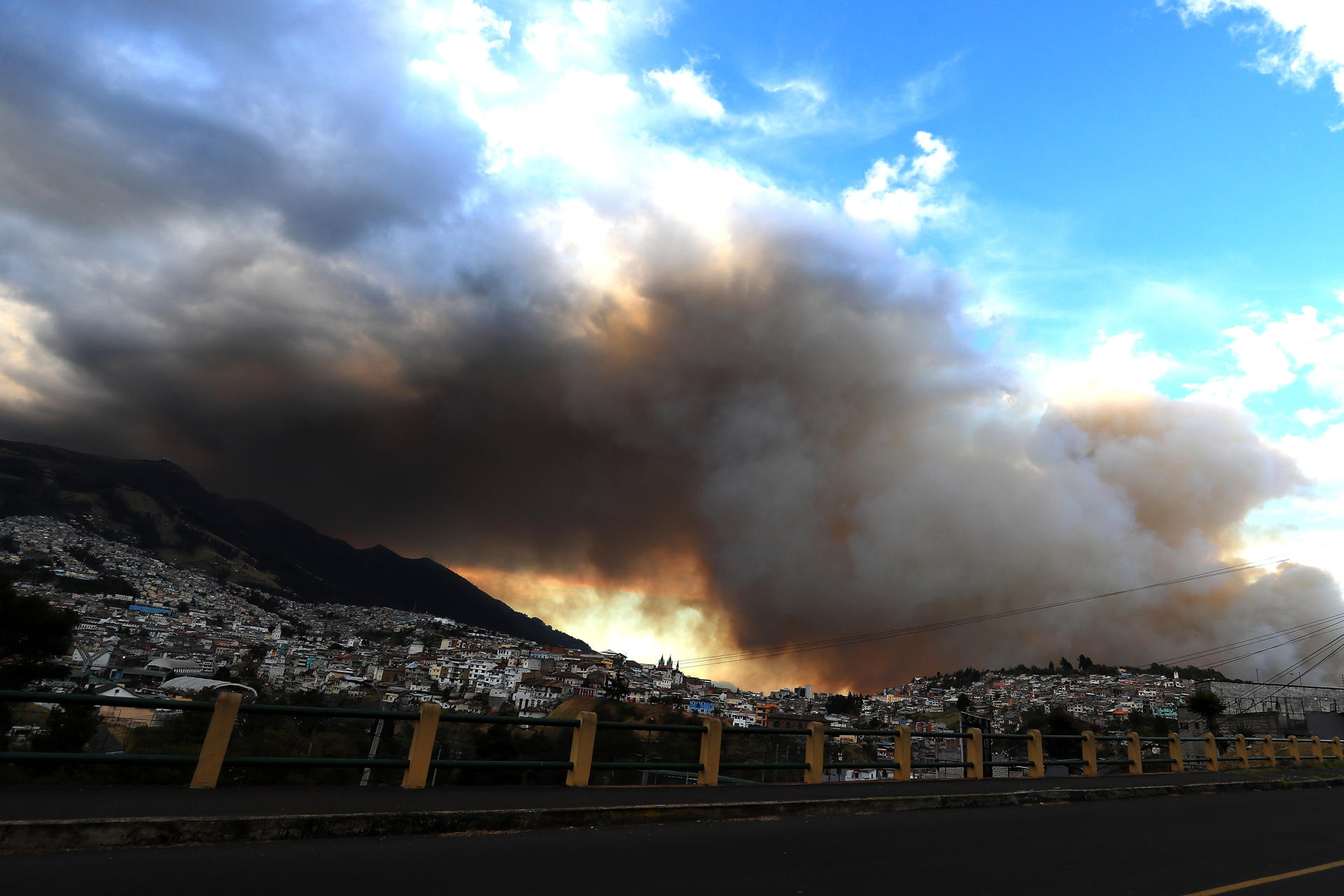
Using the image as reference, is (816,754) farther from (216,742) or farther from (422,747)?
(216,742)

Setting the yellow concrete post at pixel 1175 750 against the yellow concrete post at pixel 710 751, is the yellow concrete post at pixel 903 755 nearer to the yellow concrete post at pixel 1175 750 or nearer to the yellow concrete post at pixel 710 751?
the yellow concrete post at pixel 710 751

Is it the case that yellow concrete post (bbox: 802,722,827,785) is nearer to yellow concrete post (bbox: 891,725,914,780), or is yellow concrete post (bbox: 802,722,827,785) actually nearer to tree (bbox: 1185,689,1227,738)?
yellow concrete post (bbox: 891,725,914,780)

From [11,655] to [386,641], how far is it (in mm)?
145487

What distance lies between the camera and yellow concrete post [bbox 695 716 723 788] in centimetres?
1403

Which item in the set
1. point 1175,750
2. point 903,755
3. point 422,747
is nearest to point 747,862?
point 422,747

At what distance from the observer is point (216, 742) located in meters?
9.77

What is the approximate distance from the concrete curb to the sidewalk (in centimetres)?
1

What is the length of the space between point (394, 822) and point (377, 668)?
378ft

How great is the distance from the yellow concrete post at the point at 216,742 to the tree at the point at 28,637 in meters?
27.7

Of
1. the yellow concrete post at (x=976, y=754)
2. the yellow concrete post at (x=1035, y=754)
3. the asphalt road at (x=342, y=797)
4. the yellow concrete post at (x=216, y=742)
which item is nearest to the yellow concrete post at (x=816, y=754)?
the asphalt road at (x=342, y=797)

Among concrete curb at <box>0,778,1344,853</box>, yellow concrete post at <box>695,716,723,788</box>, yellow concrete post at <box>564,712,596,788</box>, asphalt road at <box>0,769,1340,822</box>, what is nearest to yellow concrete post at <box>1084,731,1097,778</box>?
asphalt road at <box>0,769,1340,822</box>

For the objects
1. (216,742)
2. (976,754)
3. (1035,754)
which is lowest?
(216,742)

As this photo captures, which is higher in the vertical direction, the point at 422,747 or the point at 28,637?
the point at 28,637

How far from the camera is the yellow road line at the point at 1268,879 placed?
22.4 feet
